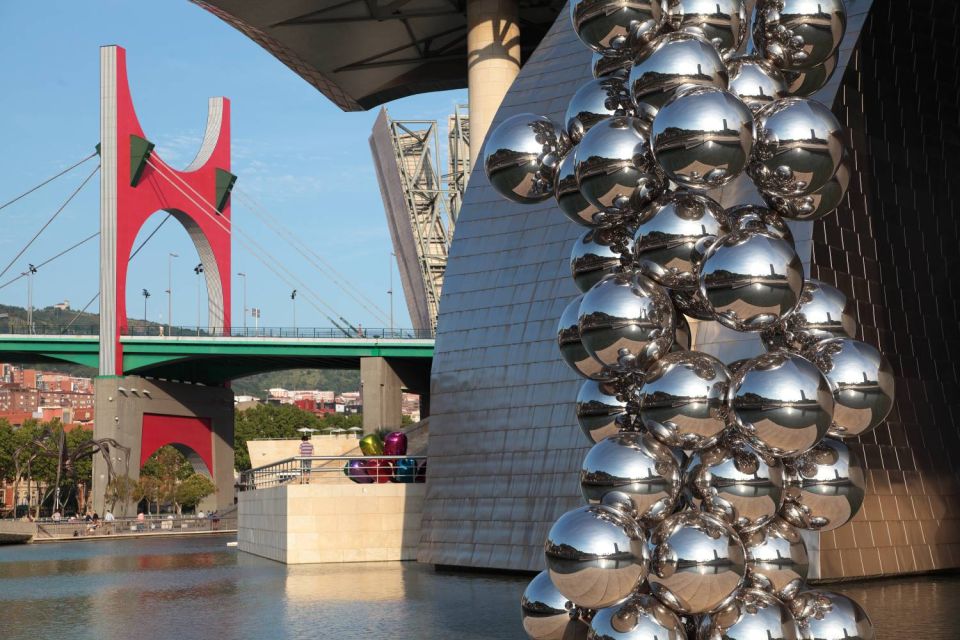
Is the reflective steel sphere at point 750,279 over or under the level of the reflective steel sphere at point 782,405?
over

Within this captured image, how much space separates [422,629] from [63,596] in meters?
6.86

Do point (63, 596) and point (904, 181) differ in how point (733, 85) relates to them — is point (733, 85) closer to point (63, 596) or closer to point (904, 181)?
point (904, 181)

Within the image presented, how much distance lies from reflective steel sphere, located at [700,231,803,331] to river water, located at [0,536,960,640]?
5110 millimetres

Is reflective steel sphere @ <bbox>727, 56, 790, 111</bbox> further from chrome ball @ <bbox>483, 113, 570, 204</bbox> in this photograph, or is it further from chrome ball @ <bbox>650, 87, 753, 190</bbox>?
chrome ball @ <bbox>483, 113, 570, 204</bbox>

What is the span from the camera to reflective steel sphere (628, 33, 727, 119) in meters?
4.54

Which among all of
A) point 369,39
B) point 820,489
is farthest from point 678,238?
point 369,39

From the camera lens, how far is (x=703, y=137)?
429cm

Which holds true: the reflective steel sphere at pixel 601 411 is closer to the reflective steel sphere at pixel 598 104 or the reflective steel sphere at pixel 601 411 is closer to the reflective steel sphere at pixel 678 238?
the reflective steel sphere at pixel 678 238

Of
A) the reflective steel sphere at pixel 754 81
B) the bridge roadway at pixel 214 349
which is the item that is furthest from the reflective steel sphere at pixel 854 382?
the bridge roadway at pixel 214 349

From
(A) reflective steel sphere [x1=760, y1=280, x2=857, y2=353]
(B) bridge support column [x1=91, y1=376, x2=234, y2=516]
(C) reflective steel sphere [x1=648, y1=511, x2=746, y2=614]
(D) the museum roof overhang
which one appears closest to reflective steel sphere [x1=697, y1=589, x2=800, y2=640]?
(C) reflective steel sphere [x1=648, y1=511, x2=746, y2=614]

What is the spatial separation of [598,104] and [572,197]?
0.51 metres

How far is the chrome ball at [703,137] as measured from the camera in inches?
169

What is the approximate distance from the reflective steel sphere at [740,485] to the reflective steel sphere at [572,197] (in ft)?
3.53

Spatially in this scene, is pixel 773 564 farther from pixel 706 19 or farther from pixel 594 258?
pixel 706 19
